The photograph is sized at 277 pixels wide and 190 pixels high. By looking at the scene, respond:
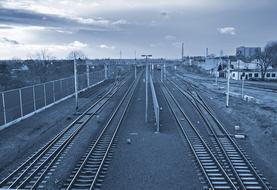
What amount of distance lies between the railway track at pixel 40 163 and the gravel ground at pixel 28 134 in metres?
0.45

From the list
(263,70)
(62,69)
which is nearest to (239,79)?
(263,70)

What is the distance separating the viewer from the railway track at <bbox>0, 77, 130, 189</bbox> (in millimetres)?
11617

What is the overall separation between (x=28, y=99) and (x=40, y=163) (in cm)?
1186

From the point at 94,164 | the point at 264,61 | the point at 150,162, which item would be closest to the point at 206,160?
the point at 150,162

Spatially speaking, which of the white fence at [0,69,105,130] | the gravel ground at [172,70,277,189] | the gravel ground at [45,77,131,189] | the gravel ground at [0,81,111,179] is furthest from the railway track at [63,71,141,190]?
the white fence at [0,69,105,130]

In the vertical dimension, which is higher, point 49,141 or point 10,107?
point 10,107

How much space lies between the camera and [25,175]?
12445 millimetres

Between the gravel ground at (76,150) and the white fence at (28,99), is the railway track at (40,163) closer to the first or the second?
the gravel ground at (76,150)

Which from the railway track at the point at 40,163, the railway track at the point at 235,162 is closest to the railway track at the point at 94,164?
the railway track at the point at 40,163

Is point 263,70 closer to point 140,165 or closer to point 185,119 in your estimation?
point 185,119

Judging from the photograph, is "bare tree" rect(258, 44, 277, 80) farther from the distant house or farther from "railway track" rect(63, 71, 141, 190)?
"railway track" rect(63, 71, 141, 190)

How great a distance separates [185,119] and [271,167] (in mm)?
10898

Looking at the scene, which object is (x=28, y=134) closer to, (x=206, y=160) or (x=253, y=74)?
(x=206, y=160)

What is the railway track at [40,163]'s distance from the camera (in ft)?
38.1
